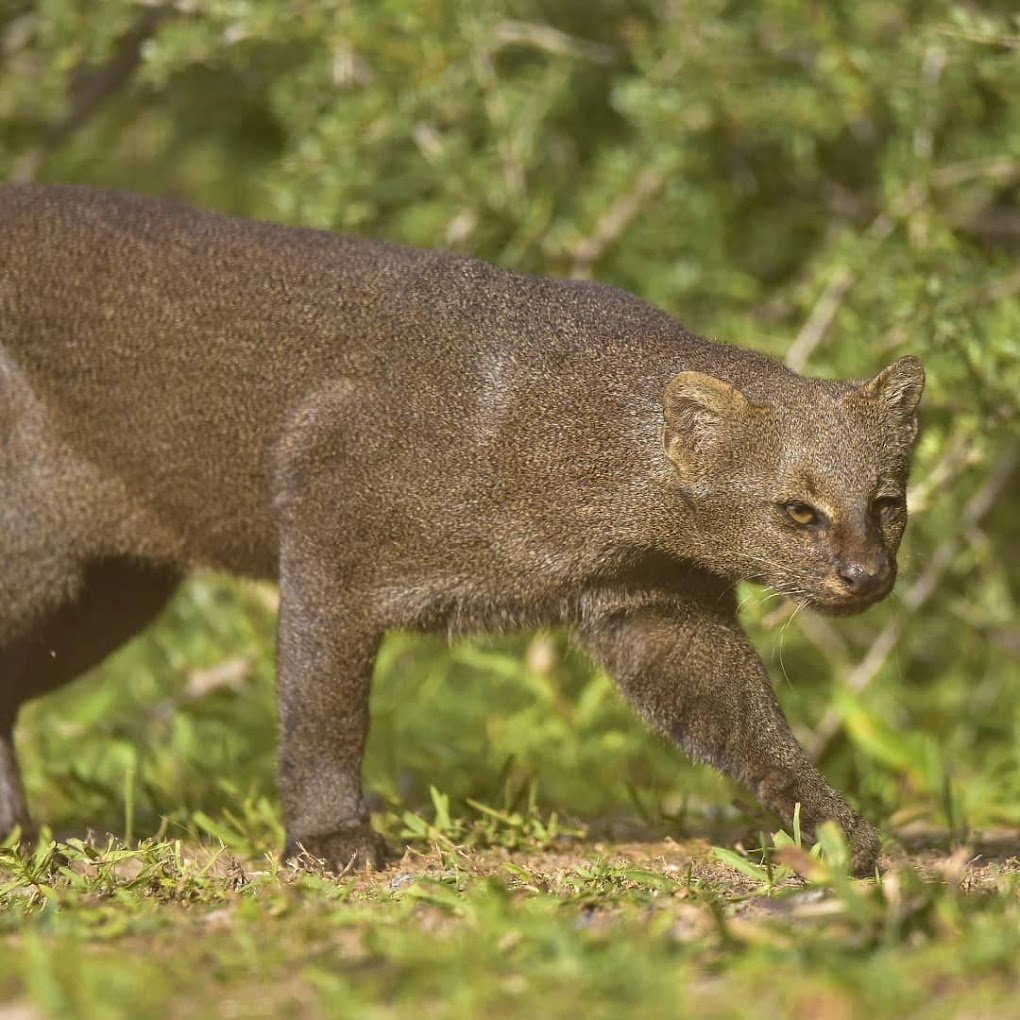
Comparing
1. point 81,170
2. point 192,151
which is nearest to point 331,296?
point 81,170

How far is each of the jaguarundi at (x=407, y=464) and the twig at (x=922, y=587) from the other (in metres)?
2.44

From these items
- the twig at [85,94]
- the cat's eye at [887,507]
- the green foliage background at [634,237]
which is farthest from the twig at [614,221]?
the cat's eye at [887,507]

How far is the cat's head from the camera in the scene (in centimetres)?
469

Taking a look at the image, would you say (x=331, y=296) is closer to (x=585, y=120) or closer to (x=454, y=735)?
(x=454, y=735)

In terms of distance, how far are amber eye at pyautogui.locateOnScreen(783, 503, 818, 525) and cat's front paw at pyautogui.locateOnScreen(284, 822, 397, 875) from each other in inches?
62.3

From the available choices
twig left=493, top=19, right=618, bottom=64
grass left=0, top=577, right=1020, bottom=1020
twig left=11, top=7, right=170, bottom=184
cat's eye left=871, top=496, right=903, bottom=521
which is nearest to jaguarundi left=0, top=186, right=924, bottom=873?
cat's eye left=871, top=496, right=903, bottom=521

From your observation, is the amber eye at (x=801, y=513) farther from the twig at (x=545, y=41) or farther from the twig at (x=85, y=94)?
the twig at (x=85, y=94)

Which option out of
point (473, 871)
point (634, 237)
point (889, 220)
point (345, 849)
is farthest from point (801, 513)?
point (634, 237)

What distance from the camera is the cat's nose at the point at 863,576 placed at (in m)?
4.60

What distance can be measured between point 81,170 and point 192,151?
7.91 ft

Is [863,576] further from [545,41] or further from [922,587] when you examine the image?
[545,41]

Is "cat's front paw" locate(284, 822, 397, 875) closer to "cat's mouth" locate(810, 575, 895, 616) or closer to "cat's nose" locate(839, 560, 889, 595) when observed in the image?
"cat's mouth" locate(810, 575, 895, 616)

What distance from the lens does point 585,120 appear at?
29.6 ft

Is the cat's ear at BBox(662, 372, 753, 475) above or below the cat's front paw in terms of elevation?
above
